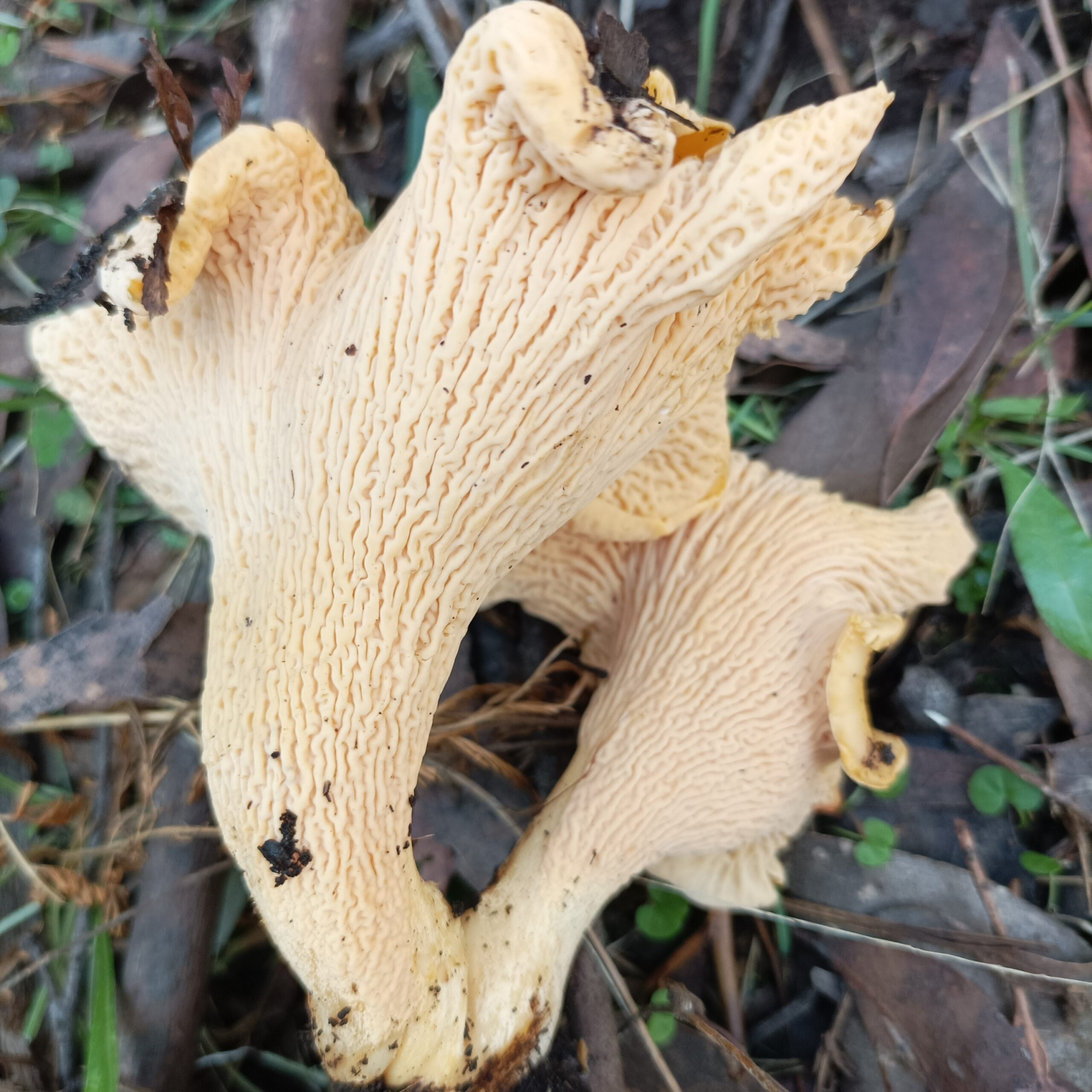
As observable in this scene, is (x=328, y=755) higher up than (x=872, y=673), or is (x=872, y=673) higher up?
(x=328, y=755)

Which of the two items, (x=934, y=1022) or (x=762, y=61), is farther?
(x=762, y=61)

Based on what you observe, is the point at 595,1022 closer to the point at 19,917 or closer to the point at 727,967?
the point at 727,967

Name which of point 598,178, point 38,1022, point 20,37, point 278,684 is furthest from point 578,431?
point 20,37

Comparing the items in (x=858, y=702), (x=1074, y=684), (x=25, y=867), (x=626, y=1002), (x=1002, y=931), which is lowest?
(x=1002, y=931)

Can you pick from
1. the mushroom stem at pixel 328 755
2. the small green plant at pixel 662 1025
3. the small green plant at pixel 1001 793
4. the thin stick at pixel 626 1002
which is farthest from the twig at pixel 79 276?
the small green plant at pixel 1001 793

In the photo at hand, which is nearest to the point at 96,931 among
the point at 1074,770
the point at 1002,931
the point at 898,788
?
the point at 898,788

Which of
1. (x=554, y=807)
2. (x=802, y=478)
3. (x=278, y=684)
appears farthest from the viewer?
(x=802, y=478)

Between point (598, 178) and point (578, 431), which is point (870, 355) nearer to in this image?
point (578, 431)
